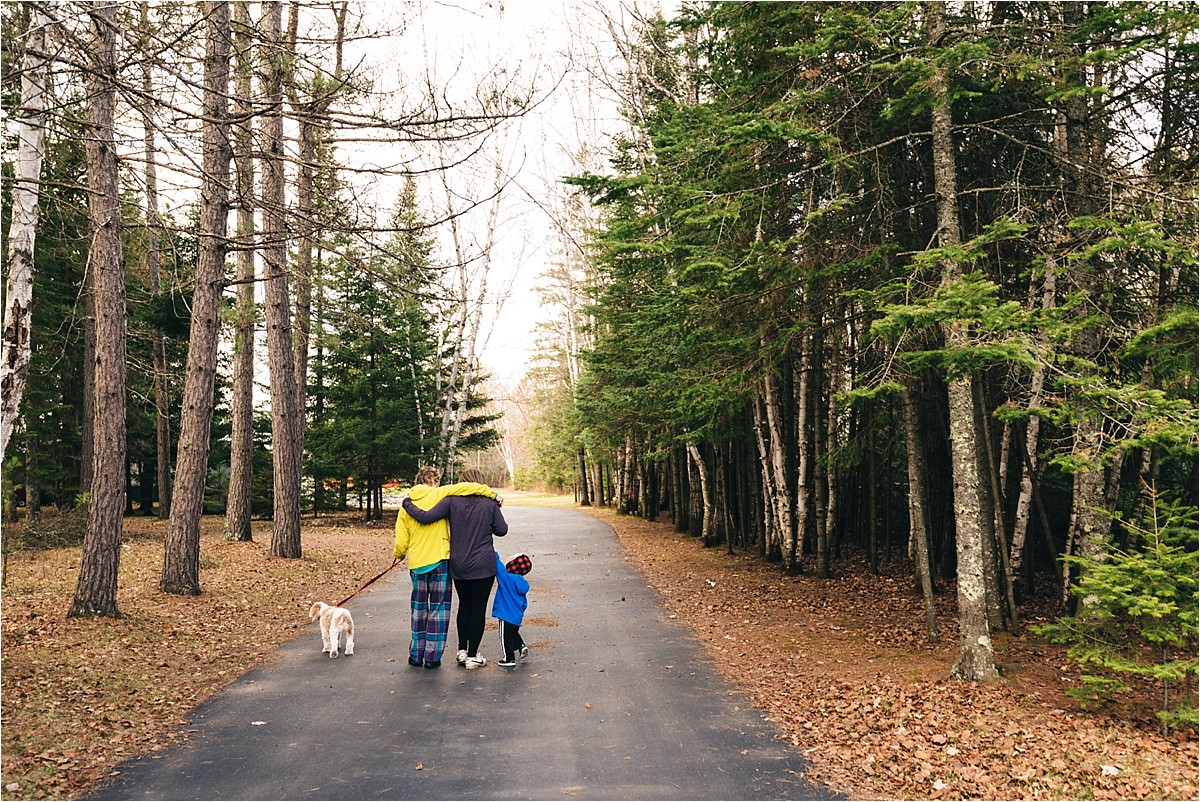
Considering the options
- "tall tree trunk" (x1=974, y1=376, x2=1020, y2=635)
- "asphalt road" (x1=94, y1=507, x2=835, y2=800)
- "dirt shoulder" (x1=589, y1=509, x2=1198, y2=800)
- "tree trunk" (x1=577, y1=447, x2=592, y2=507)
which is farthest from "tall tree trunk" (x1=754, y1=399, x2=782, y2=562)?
"tree trunk" (x1=577, y1=447, x2=592, y2=507)

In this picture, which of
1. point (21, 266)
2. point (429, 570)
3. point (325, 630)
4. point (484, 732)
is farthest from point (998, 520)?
point (21, 266)

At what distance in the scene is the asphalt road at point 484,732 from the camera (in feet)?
16.5

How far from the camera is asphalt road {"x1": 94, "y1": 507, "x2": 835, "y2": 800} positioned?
503cm

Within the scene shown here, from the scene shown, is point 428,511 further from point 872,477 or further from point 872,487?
point 872,487

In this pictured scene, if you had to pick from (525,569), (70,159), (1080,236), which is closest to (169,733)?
(525,569)

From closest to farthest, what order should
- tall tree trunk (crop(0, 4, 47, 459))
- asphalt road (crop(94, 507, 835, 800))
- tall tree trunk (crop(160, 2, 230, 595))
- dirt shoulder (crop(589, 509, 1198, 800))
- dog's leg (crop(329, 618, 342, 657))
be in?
asphalt road (crop(94, 507, 835, 800)) → dirt shoulder (crop(589, 509, 1198, 800)) → tall tree trunk (crop(0, 4, 47, 459)) → dog's leg (crop(329, 618, 342, 657)) → tall tree trunk (crop(160, 2, 230, 595))

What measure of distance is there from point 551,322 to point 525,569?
32.1m

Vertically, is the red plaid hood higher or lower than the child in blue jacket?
higher

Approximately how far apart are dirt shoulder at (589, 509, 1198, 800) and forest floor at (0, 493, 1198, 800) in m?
0.02

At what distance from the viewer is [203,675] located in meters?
7.73

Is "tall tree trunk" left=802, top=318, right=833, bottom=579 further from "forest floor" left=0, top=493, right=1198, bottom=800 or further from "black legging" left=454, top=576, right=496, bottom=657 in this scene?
"black legging" left=454, top=576, right=496, bottom=657

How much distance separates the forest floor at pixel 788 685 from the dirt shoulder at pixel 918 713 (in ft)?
0.06

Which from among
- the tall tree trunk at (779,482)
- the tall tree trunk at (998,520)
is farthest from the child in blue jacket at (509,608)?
the tall tree trunk at (779,482)

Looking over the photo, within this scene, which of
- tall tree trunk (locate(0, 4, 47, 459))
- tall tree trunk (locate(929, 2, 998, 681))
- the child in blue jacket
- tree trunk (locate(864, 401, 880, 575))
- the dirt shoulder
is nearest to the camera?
the dirt shoulder
